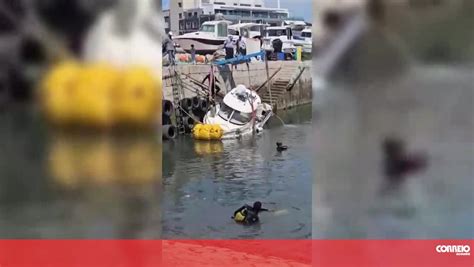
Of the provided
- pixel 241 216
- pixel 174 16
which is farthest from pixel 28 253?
pixel 174 16

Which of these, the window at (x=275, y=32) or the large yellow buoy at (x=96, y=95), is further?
the window at (x=275, y=32)

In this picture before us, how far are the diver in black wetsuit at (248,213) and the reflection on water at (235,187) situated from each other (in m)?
0.03

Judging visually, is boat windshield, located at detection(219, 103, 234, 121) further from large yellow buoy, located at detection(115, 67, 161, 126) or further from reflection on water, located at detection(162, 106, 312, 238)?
large yellow buoy, located at detection(115, 67, 161, 126)

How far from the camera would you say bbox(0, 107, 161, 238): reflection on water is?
137 inches

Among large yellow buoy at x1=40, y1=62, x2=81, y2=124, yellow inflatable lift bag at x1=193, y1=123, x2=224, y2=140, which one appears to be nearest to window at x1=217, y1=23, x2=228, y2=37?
yellow inflatable lift bag at x1=193, y1=123, x2=224, y2=140

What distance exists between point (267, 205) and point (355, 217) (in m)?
0.47

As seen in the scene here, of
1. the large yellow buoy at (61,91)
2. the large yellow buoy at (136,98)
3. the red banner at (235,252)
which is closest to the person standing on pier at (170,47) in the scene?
the large yellow buoy at (136,98)

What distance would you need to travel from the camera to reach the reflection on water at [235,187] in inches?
139

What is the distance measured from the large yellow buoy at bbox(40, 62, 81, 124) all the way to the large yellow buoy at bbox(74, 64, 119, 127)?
31 mm

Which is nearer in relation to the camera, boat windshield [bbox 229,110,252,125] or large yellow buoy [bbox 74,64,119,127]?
large yellow buoy [bbox 74,64,119,127]

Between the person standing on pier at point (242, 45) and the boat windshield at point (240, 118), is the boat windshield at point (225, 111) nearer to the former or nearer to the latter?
the boat windshield at point (240, 118)

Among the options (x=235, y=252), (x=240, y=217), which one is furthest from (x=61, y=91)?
(x=235, y=252)

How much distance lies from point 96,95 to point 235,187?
860 millimetres

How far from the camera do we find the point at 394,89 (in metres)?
3.49
